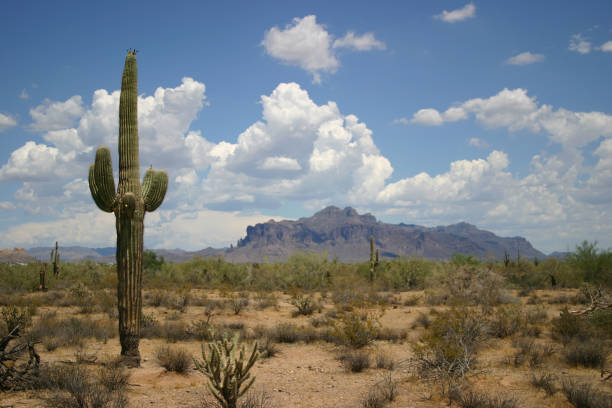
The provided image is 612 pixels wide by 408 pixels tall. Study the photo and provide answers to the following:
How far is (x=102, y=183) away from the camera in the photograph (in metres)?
9.11

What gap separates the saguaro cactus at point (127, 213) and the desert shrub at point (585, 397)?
8589mm

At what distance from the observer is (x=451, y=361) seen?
27.2 ft

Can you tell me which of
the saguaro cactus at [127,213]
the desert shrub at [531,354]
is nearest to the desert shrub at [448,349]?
the desert shrub at [531,354]

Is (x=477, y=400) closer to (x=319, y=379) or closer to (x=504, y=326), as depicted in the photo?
(x=319, y=379)

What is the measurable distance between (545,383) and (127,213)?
29.9 ft

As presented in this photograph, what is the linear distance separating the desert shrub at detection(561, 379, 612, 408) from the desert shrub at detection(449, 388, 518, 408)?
921mm

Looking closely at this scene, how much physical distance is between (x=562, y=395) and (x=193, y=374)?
287 inches

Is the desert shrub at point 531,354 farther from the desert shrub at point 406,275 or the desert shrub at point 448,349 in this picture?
the desert shrub at point 406,275

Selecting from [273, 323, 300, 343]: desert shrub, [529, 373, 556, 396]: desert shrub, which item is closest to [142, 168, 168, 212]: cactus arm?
[273, 323, 300, 343]: desert shrub

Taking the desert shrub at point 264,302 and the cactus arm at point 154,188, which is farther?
the desert shrub at point 264,302

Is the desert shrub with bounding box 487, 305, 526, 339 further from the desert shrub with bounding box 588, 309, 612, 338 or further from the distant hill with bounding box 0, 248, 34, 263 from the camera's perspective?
the distant hill with bounding box 0, 248, 34, 263

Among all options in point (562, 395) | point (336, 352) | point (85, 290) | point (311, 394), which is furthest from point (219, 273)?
point (562, 395)

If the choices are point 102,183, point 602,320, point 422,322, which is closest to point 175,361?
point 102,183

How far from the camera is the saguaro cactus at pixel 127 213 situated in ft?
29.6
